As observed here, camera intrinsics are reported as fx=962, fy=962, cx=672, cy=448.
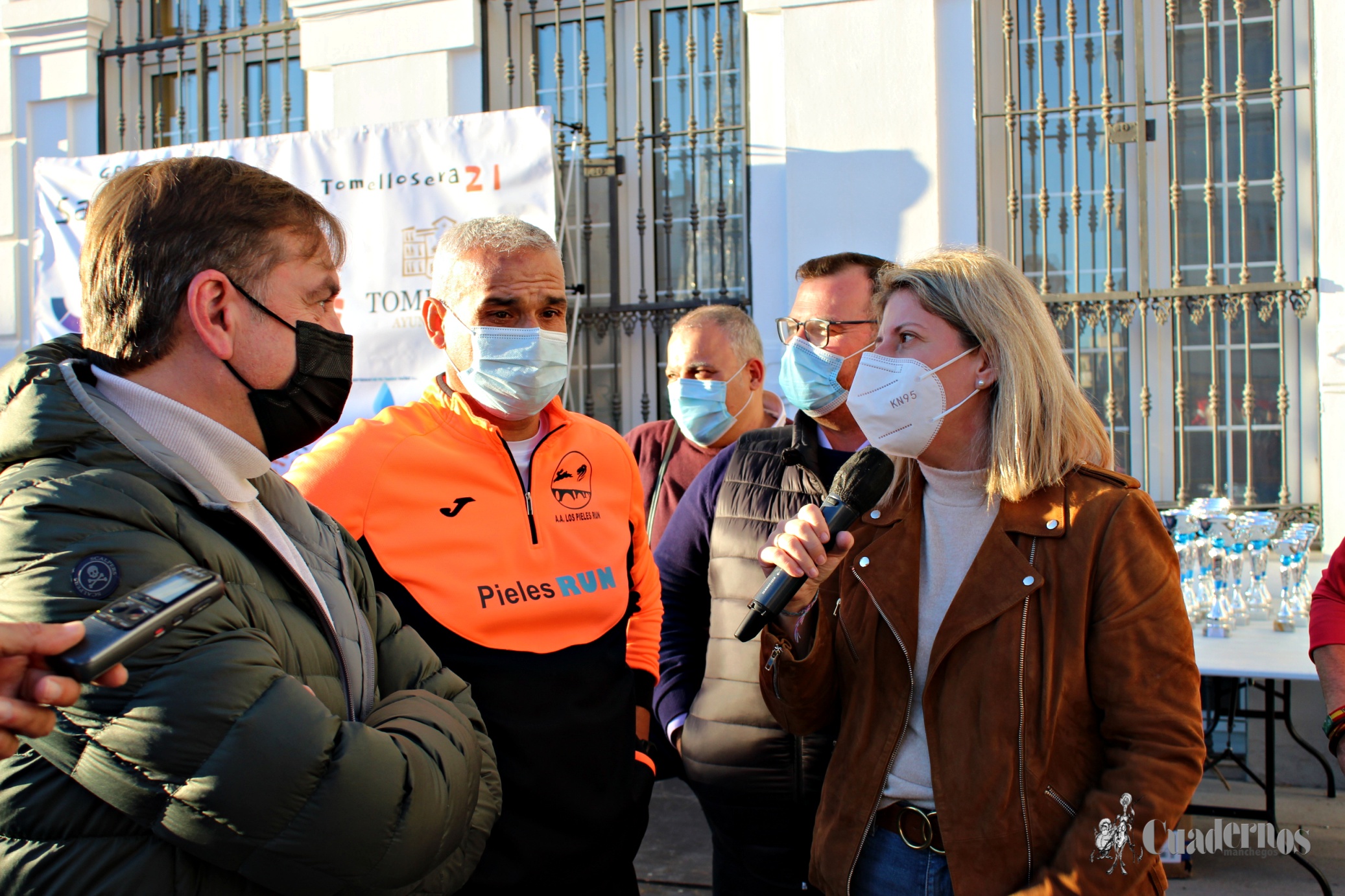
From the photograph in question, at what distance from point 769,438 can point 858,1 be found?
400 cm

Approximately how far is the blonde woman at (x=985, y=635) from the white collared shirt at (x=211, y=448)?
2.71 ft

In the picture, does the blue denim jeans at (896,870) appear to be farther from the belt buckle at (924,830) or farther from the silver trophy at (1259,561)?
the silver trophy at (1259,561)

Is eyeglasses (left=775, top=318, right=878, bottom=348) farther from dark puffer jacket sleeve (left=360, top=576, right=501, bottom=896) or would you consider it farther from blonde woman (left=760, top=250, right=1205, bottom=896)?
dark puffer jacket sleeve (left=360, top=576, right=501, bottom=896)

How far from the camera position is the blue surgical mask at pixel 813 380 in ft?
8.55

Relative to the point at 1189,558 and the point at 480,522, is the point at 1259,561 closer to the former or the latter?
the point at 1189,558

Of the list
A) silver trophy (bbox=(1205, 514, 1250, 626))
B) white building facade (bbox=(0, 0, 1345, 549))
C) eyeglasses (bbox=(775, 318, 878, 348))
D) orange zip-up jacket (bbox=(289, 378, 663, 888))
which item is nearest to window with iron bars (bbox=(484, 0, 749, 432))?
white building facade (bbox=(0, 0, 1345, 549))

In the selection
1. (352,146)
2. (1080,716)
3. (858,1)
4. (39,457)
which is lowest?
(1080,716)

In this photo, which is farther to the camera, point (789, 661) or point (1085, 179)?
point (1085, 179)

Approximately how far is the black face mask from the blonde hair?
43.0 inches

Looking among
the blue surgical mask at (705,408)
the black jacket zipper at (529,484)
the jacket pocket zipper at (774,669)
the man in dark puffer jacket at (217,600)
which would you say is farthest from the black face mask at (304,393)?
the blue surgical mask at (705,408)

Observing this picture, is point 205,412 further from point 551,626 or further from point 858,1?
point 858,1

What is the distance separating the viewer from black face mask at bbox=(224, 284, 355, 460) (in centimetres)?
138

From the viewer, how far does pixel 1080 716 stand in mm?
1634

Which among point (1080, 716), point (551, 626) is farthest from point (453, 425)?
point (1080, 716)
